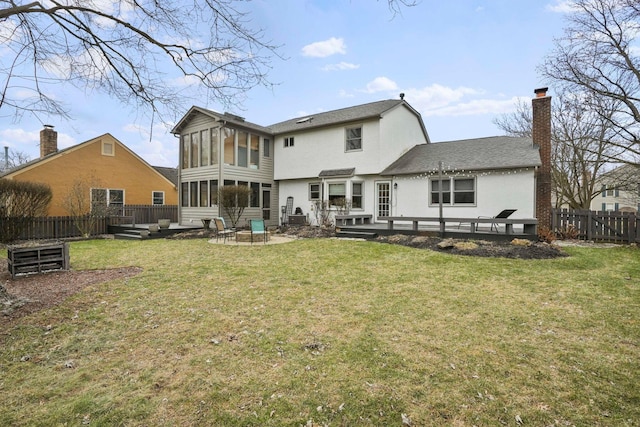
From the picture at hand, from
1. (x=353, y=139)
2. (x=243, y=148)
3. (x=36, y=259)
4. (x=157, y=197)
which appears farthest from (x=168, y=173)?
(x=36, y=259)

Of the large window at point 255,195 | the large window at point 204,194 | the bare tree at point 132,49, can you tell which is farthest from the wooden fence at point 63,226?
the bare tree at point 132,49

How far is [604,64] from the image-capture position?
14.2 metres

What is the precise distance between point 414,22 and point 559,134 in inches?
797

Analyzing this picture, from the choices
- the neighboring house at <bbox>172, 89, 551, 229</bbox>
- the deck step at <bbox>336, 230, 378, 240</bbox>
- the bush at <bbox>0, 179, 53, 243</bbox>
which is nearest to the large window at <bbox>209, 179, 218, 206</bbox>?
the neighboring house at <bbox>172, 89, 551, 229</bbox>

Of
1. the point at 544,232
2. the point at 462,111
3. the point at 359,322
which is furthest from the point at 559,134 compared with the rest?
the point at 359,322

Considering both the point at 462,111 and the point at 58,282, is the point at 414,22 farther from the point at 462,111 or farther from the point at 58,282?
the point at 462,111

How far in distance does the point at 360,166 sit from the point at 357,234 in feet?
16.0

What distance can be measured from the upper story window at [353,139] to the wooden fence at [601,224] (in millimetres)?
9032

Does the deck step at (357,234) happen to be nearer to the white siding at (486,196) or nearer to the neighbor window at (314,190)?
the white siding at (486,196)

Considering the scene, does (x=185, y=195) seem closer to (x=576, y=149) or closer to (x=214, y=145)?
(x=214, y=145)

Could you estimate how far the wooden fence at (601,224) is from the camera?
10406mm

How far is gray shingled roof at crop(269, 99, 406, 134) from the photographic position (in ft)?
51.7

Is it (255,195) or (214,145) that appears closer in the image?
(214,145)

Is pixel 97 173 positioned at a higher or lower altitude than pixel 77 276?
higher
